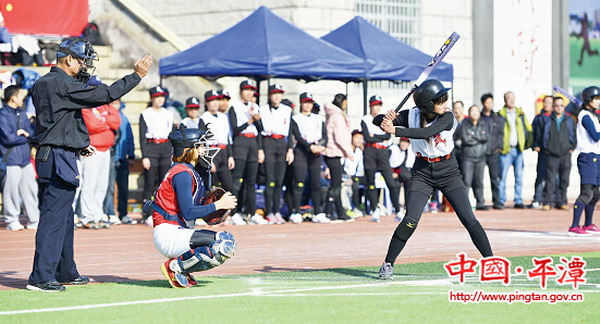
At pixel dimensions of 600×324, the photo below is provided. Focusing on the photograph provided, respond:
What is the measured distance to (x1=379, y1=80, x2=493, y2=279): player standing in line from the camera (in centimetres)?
1038

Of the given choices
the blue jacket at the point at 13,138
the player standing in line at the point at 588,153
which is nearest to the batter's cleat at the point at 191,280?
the player standing in line at the point at 588,153

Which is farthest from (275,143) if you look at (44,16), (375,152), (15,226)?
(44,16)

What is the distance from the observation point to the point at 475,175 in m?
21.4

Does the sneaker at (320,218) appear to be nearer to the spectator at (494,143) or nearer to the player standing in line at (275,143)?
the player standing in line at (275,143)

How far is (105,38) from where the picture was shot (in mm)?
23344

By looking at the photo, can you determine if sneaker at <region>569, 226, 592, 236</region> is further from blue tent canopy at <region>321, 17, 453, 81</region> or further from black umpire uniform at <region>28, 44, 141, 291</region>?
black umpire uniform at <region>28, 44, 141, 291</region>

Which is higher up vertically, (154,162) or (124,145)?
(124,145)

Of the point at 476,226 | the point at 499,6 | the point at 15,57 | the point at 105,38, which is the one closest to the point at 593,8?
the point at 499,6

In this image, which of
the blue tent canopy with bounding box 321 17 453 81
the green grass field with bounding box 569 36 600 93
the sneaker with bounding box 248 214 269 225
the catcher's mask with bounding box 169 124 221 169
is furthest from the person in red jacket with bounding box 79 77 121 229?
the green grass field with bounding box 569 36 600 93

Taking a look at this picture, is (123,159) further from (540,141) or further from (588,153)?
(540,141)

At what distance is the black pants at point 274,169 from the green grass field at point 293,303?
7.64 meters

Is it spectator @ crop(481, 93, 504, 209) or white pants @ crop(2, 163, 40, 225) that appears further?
spectator @ crop(481, 93, 504, 209)

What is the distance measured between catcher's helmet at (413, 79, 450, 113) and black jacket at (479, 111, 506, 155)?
11378 millimetres

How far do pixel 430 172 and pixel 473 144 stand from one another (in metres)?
10.8
